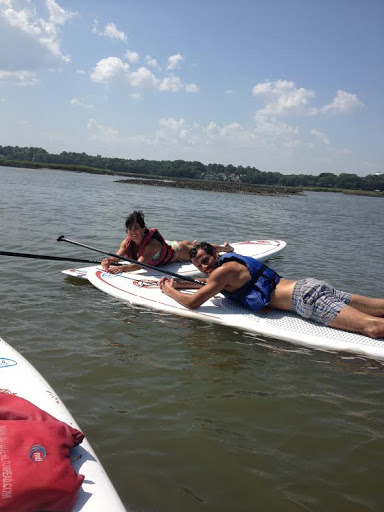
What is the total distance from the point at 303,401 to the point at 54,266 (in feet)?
18.8

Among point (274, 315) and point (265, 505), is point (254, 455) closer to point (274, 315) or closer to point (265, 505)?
point (265, 505)

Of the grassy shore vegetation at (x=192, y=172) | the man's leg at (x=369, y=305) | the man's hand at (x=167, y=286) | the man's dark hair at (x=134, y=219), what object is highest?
the grassy shore vegetation at (x=192, y=172)

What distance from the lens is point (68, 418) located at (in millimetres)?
2855

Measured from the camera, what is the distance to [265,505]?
8.95ft

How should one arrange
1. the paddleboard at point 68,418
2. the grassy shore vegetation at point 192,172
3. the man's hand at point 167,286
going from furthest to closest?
the grassy shore vegetation at point 192,172 < the man's hand at point 167,286 < the paddleboard at point 68,418

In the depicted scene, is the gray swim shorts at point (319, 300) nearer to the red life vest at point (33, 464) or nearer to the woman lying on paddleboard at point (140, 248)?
the woman lying on paddleboard at point (140, 248)

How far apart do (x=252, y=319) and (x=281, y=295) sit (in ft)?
1.61

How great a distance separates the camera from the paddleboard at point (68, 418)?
2.19m

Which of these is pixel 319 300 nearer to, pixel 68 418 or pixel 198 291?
pixel 198 291

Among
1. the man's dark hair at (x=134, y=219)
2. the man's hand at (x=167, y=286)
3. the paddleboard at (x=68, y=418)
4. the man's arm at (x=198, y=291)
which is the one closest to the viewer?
the paddleboard at (x=68, y=418)

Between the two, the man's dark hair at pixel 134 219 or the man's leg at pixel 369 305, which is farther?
the man's dark hair at pixel 134 219

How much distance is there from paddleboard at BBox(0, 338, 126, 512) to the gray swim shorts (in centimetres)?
324

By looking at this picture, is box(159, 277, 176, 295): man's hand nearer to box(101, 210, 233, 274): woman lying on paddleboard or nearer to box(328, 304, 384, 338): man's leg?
box(101, 210, 233, 274): woman lying on paddleboard

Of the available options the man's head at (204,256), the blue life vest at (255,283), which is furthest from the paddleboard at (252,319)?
the man's head at (204,256)
